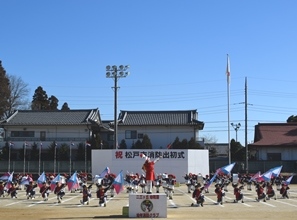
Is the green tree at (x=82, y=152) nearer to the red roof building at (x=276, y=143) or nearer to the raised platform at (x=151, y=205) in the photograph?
the red roof building at (x=276, y=143)

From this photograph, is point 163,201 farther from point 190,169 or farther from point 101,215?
point 190,169

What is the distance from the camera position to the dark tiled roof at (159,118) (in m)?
59.8

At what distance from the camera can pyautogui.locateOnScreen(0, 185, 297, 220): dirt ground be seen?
789 inches

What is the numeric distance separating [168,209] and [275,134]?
37259 mm

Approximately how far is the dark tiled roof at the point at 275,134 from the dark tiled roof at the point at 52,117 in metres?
21.3

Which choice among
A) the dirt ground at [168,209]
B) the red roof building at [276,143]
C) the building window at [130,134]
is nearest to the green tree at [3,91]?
the building window at [130,134]

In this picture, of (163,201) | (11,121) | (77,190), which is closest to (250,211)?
(163,201)

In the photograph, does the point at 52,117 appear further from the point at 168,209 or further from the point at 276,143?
the point at 168,209

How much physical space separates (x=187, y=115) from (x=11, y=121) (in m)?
22.6

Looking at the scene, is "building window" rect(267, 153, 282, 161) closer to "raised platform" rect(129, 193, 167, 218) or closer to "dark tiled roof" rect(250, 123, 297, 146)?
"dark tiled roof" rect(250, 123, 297, 146)

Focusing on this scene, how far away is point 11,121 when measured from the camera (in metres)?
61.0

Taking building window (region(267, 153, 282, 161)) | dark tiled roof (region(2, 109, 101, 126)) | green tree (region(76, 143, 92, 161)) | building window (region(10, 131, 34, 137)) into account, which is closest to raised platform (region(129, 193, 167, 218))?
green tree (region(76, 143, 92, 161))

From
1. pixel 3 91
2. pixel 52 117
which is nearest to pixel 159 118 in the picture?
pixel 52 117

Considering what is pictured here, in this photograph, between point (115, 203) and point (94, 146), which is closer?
point (115, 203)
